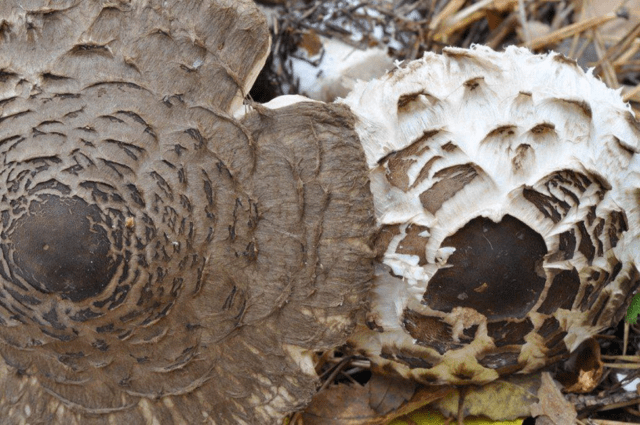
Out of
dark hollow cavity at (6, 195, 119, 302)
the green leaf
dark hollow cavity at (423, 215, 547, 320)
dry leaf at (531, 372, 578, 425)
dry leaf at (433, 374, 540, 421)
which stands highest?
dark hollow cavity at (6, 195, 119, 302)

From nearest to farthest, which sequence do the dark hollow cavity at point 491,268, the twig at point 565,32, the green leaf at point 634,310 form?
the dark hollow cavity at point 491,268, the green leaf at point 634,310, the twig at point 565,32

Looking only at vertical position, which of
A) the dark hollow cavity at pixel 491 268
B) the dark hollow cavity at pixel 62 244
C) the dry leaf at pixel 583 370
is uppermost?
the dark hollow cavity at pixel 62 244

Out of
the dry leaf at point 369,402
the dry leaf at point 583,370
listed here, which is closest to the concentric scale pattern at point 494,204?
the dry leaf at point 369,402

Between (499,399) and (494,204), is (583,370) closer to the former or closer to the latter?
(499,399)

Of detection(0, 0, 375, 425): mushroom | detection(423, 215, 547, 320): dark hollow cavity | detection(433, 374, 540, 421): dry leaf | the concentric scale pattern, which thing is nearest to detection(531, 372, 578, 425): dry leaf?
detection(433, 374, 540, 421): dry leaf

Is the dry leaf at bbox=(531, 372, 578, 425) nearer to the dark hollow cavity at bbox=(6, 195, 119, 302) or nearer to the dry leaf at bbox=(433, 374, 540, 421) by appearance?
the dry leaf at bbox=(433, 374, 540, 421)

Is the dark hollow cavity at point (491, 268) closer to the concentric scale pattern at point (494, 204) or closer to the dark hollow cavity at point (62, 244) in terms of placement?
the concentric scale pattern at point (494, 204)

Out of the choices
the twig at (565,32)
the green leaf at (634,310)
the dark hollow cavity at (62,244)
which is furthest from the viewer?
the twig at (565,32)
